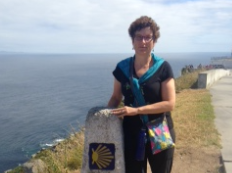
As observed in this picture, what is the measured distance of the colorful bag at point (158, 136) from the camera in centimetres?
275

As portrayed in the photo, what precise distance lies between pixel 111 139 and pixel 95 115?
0.27 m

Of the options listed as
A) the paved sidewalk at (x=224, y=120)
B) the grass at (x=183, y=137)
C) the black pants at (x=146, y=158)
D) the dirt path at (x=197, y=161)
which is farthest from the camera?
the grass at (x=183, y=137)

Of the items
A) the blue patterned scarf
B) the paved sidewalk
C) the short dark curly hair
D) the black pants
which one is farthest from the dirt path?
the short dark curly hair

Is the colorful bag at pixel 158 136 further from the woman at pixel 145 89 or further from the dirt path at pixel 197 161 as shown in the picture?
the dirt path at pixel 197 161

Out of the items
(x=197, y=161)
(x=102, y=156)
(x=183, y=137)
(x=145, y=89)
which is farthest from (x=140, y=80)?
(x=183, y=137)

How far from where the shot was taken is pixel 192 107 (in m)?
9.12

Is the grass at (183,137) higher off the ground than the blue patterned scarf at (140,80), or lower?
lower

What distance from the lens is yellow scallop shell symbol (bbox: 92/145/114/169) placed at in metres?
2.91

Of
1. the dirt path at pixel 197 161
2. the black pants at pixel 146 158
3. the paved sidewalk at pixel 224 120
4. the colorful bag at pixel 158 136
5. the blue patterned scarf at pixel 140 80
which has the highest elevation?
the blue patterned scarf at pixel 140 80

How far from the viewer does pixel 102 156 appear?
2941 millimetres

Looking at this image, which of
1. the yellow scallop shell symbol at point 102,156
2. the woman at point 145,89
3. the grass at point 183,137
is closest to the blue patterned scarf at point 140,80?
the woman at point 145,89

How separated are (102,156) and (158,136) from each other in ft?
1.92

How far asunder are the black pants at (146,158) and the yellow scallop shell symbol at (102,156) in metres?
0.17

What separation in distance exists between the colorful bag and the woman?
0.18 ft
